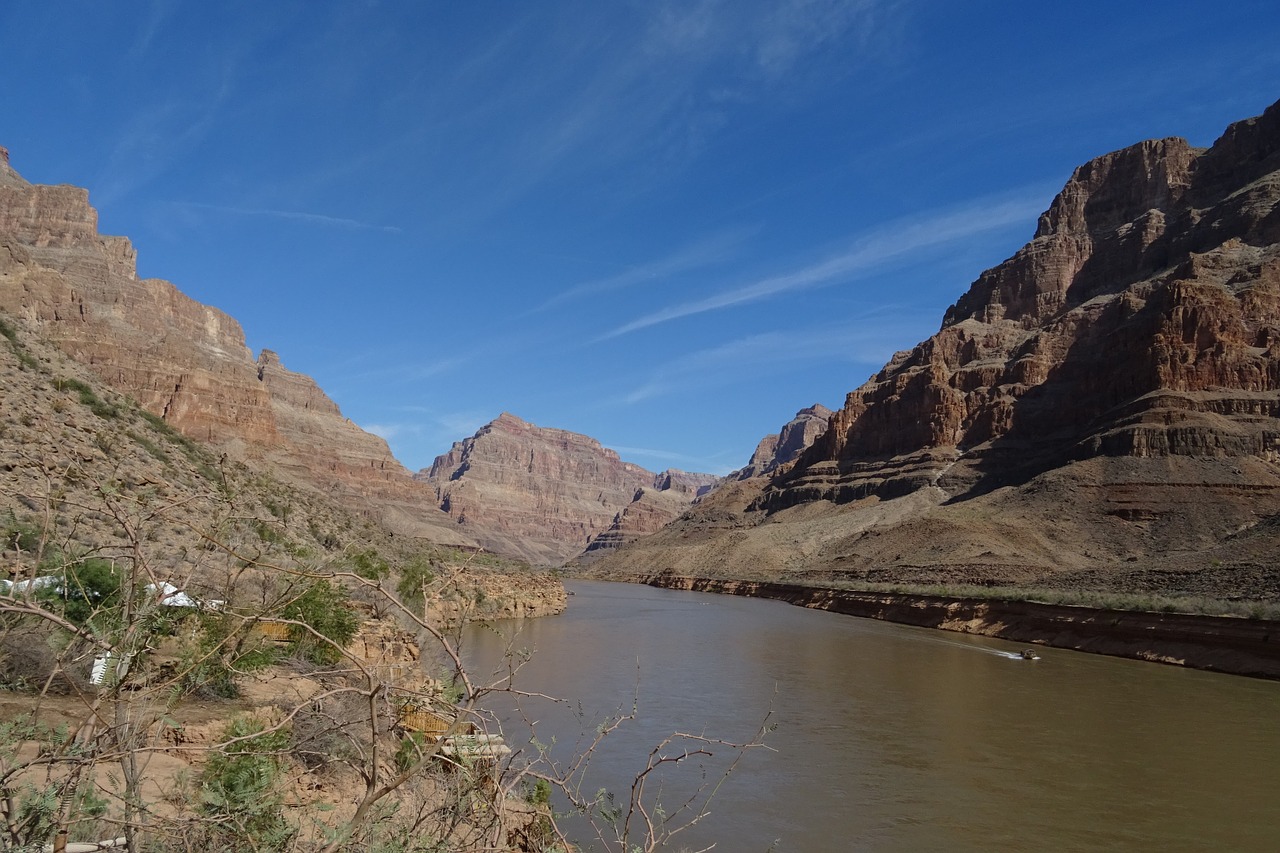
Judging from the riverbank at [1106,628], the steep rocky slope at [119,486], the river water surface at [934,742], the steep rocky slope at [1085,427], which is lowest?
the river water surface at [934,742]

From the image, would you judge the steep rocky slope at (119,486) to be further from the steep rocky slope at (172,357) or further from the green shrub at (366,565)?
the steep rocky slope at (172,357)

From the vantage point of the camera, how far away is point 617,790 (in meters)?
13.0

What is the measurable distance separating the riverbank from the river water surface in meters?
1.35

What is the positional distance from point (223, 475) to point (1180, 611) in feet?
129

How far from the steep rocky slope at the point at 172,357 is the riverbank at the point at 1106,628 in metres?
45.5

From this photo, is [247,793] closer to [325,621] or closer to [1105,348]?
[325,621]

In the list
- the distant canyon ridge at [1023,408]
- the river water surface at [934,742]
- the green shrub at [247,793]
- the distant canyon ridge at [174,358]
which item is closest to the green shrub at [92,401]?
the river water surface at [934,742]

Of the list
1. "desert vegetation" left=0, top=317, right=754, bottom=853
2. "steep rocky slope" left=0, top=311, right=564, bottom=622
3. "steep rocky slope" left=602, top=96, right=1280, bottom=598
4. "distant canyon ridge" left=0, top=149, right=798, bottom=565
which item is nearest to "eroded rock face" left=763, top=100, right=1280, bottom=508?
"steep rocky slope" left=602, top=96, right=1280, bottom=598

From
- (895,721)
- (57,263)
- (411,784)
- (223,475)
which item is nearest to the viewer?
(223,475)

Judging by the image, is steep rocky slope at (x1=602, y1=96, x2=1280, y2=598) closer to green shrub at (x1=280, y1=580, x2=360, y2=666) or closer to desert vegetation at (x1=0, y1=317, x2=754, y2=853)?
green shrub at (x1=280, y1=580, x2=360, y2=666)

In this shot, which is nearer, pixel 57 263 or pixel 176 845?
pixel 176 845

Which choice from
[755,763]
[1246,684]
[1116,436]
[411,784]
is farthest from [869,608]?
[411,784]

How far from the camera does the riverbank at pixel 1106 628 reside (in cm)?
2889

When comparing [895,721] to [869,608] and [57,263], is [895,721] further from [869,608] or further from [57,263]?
[57,263]
